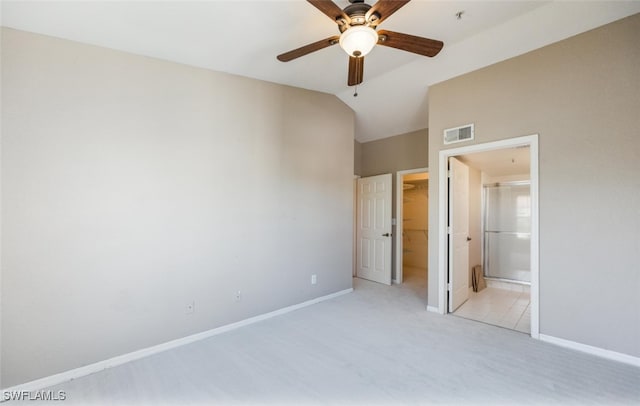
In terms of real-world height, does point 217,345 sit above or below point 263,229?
below

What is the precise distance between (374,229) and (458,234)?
1608 mm

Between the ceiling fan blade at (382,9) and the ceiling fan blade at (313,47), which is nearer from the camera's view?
the ceiling fan blade at (382,9)

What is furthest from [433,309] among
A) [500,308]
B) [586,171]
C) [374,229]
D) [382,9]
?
[382,9]

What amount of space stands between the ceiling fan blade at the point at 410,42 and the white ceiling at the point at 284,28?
15.6 inches

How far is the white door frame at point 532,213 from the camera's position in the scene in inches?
108

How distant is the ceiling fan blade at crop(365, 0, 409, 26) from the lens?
157 centimetres

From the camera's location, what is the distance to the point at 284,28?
2.35 m

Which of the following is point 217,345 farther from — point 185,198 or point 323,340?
point 185,198

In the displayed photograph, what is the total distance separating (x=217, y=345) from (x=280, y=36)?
9.40ft

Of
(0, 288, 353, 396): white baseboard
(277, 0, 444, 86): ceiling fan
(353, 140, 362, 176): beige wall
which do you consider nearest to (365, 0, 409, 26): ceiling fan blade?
(277, 0, 444, 86): ceiling fan

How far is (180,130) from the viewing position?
8.79 feet

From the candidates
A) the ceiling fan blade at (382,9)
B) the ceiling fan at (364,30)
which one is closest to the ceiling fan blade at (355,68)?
the ceiling fan at (364,30)

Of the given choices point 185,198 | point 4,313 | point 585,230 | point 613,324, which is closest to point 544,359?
point 613,324
